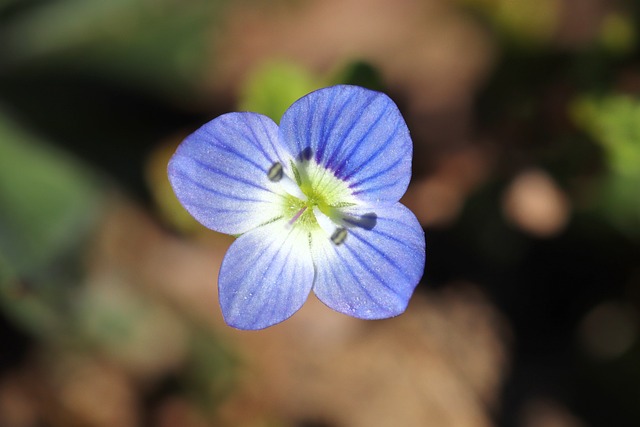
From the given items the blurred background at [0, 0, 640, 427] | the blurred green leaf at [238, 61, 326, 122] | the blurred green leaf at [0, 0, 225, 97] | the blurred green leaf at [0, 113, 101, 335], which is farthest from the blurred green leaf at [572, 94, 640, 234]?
the blurred green leaf at [0, 113, 101, 335]

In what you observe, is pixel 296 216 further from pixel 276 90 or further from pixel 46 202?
pixel 46 202

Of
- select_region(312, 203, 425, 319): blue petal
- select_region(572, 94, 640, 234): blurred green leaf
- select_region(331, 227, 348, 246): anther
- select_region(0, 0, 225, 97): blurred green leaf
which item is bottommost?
select_region(572, 94, 640, 234): blurred green leaf

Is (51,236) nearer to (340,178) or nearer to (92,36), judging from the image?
(92,36)

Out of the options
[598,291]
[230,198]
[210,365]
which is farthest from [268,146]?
[598,291]

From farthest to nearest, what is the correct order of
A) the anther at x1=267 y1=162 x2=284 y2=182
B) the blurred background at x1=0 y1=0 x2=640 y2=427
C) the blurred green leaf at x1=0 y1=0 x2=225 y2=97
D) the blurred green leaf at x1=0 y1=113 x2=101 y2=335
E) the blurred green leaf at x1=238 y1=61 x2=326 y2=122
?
1. the blurred green leaf at x1=0 y1=0 x2=225 y2=97
2. the blurred green leaf at x1=0 y1=113 x2=101 y2=335
3. the blurred background at x1=0 y1=0 x2=640 y2=427
4. the blurred green leaf at x1=238 y1=61 x2=326 y2=122
5. the anther at x1=267 y1=162 x2=284 y2=182

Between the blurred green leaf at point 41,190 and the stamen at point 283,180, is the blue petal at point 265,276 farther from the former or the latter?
the blurred green leaf at point 41,190

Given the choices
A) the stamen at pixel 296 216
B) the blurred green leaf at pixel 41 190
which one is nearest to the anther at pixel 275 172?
the stamen at pixel 296 216

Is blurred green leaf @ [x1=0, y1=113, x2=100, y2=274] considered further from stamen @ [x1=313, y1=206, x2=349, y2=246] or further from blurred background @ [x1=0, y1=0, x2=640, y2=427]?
stamen @ [x1=313, y1=206, x2=349, y2=246]

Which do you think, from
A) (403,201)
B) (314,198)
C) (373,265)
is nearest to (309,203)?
(314,198)
